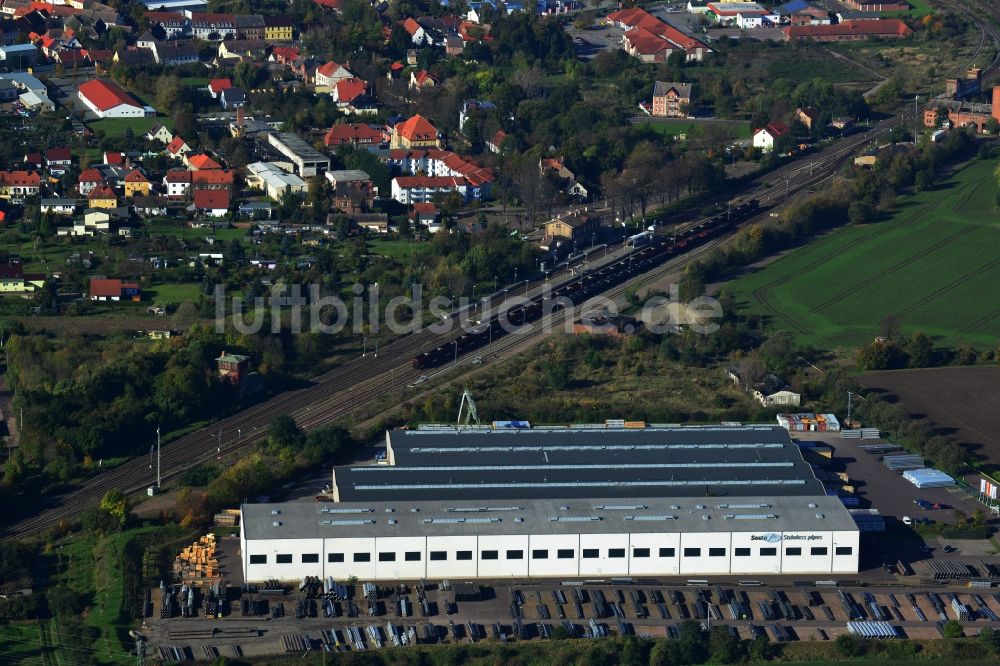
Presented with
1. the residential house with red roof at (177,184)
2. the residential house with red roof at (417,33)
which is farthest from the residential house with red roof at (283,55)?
the residential house with red roof at (177,184)

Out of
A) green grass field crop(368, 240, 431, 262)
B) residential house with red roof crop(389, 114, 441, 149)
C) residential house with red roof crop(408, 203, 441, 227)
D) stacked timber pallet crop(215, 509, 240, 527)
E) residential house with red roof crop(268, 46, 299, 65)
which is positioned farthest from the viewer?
residential house with red roof crop(268, 46, 299, 65)

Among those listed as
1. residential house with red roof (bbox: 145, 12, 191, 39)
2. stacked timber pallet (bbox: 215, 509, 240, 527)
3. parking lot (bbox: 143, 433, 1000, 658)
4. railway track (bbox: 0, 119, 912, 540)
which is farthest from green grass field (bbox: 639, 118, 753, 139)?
parking lot (bbox: 143, 433, 1000, 658)

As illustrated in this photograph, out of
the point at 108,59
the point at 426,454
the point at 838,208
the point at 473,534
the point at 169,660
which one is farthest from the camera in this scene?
the point at 108,59

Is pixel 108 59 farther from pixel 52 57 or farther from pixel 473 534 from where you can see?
pixel 473 534

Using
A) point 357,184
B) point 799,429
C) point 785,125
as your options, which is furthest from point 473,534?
point 785,125

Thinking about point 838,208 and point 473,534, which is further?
point 838,208

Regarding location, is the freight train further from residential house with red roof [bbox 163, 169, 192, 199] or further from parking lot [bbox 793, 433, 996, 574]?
residential house with red roof [bbox 163, 169, 192, 199]
